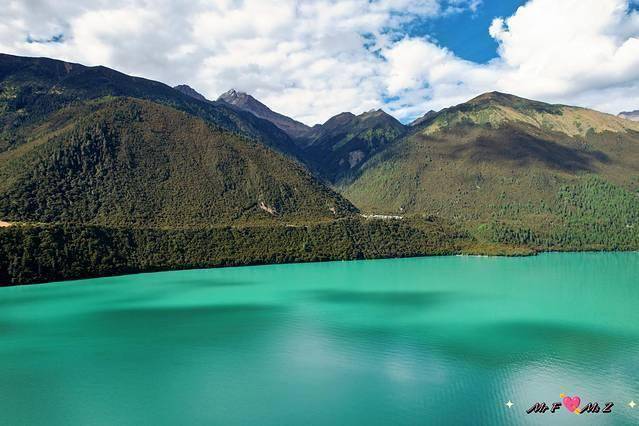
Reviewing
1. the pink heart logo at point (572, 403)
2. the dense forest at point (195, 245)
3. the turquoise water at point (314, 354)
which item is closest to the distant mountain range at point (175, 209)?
the dense forest at point (195, 245)

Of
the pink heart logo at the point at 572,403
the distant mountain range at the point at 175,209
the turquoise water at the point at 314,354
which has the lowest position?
the turquoise water at the point at 314,354

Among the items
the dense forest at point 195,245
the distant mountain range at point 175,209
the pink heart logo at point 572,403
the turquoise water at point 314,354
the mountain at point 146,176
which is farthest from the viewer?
the mountain at point 146,176

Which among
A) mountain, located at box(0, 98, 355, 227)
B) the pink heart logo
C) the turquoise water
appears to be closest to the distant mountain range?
mountain, located at box(0, 98, 355, 227)

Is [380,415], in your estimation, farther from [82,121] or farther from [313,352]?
[82,121]

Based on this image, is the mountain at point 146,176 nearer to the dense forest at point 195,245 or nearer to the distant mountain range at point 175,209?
the distant mountain range at point 175,209

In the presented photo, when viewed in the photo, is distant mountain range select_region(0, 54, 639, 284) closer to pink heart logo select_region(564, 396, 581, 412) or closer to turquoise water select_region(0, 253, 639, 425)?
turquoise water select_region(0, 253, 639, 425)

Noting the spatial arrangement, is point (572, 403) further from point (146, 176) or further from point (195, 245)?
point (146, 176)
